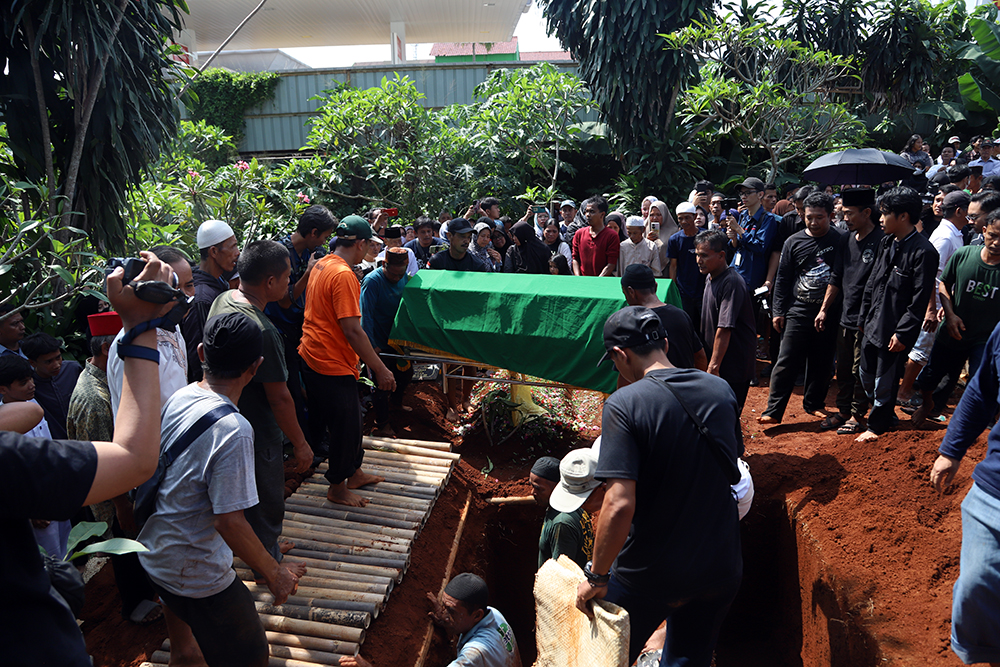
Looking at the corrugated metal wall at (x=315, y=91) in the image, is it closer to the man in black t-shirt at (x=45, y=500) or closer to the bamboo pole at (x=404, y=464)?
the bamboo pole at (x=404, y=464)

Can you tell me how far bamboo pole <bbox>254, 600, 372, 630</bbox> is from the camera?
10.7 ft

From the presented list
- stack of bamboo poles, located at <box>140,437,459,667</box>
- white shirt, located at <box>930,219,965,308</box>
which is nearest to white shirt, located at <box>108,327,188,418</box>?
stack of bamboo poles, located at <box>140,437,459,667</box>

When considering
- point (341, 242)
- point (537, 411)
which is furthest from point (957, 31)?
point (341, 242)

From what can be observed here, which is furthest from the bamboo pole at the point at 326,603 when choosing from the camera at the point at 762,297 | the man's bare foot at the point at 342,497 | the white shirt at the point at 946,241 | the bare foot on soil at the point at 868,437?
the white shirt at the point at 946,241

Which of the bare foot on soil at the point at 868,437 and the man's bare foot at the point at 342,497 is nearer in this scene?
the man's bare foot at the point at 342,497

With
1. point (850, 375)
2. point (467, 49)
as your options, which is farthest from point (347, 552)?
point (467, 49)

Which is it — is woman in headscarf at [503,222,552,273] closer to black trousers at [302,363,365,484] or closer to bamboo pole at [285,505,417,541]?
black trousers at [302,363,365,484]

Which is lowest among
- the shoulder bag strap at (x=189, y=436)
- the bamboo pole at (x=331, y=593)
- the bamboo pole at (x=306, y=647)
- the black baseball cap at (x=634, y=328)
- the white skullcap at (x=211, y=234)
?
the bamboo pole at (x=306, y=647)

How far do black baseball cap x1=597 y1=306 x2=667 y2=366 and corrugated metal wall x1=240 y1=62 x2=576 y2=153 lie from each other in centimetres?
1294

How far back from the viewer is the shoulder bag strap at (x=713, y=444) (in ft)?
8.16

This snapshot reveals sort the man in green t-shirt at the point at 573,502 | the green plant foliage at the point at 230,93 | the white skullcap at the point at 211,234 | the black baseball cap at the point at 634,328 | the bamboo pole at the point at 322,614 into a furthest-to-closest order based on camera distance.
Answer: the green plant foliage at the point at 230,93, the white skullcap at the point at 211,234, the bamboo pole at the point at 322,614, the man in green t-shirt at the point at 573,502, the black baseball cap at the point at 634,328

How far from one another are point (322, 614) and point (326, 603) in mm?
87

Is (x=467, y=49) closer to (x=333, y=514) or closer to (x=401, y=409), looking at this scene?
(x=401, y=409)

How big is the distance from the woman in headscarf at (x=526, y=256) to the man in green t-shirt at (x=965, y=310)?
4011 millimetres
